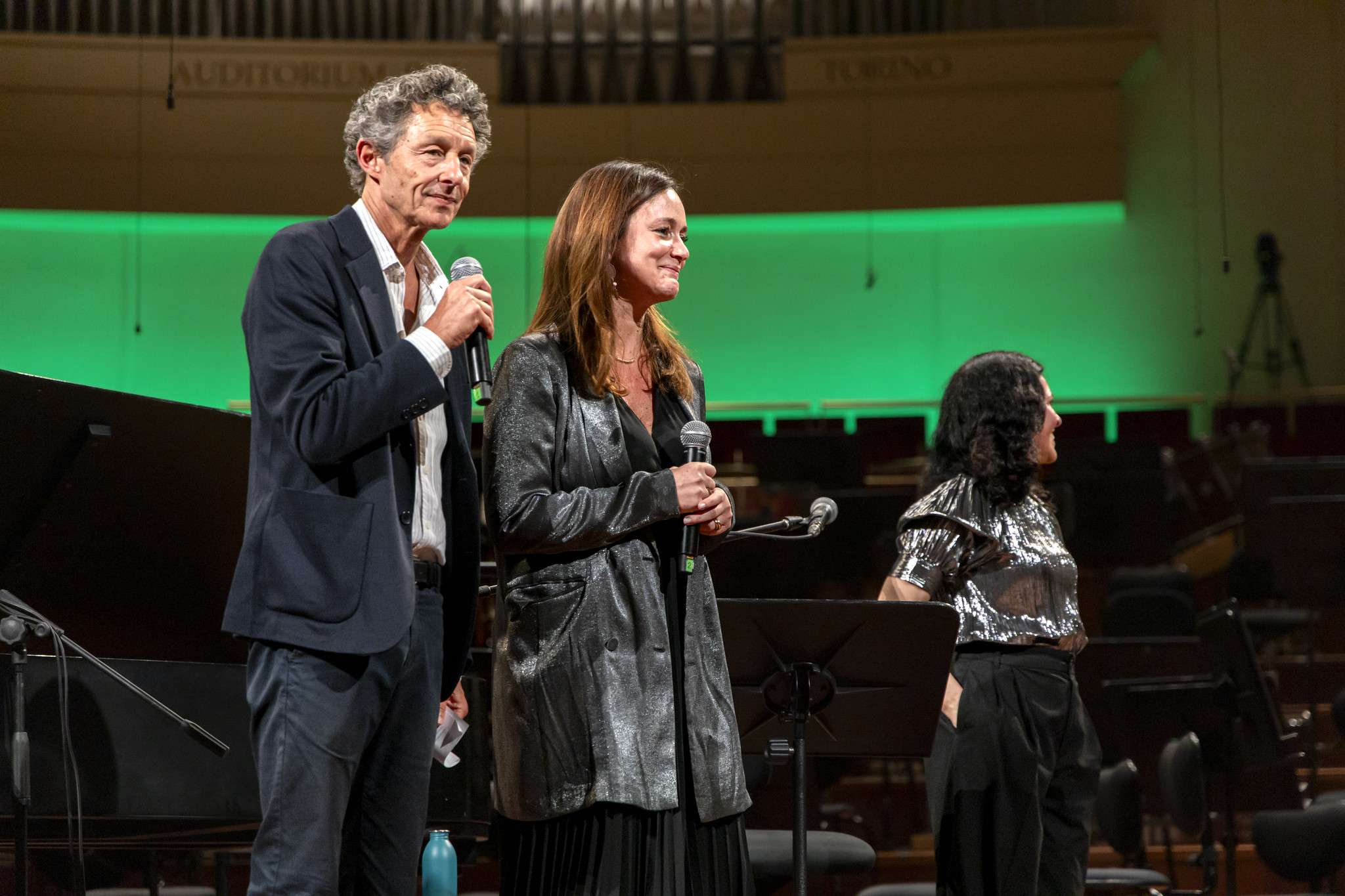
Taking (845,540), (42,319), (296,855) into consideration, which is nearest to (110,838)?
(296,855)

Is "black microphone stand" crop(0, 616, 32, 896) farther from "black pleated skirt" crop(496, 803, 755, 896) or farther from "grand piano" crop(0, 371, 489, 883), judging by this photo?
"black pleated skirt" crop(496, 803, 755, 896)

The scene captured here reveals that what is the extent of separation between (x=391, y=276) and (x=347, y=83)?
763 cm

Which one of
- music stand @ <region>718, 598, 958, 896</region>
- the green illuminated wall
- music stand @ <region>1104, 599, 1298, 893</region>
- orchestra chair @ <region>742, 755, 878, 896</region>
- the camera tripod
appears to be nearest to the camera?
music stand @ <region>718, 598, 958, 896</region>

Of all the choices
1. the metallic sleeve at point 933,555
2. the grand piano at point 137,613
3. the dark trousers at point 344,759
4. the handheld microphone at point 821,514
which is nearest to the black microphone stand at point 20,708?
the grand piano at point 137,613

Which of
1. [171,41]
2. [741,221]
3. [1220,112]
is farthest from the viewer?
[741,221]

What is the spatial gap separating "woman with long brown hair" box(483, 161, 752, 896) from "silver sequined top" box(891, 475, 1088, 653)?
1035mm

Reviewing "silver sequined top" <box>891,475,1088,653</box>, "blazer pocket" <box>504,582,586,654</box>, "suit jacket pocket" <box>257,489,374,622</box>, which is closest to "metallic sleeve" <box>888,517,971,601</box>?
"silver sequined top" <box>891,475,1088,653</box>

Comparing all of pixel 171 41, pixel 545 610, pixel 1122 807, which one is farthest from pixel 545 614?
pixel 171 41

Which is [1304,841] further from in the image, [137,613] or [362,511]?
[362,511]

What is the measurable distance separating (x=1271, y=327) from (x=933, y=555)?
661 cm

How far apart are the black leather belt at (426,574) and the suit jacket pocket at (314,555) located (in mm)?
125

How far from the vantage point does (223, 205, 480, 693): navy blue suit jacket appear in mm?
1680

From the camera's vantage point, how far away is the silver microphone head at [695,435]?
1.99 metres

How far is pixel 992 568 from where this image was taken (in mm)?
2963
